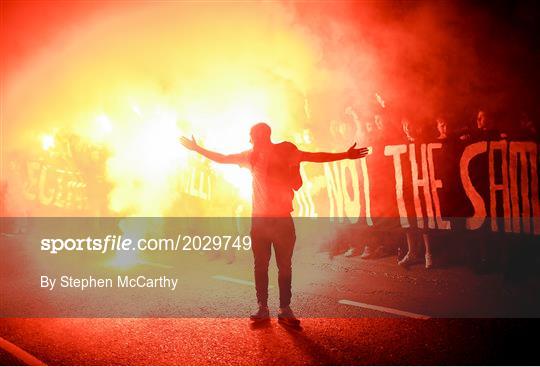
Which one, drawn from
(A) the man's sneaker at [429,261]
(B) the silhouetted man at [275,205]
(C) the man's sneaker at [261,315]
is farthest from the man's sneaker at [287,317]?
(A) the man's sneaker at [429,261]

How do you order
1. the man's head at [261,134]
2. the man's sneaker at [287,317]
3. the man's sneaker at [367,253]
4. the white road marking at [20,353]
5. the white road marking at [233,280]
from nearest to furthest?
the white road marking at [20,353] → the man's sneaker at [287,317] → the man's head at [261,134] → the white road marking at [233,280] → the man's sneaker at [367,253]

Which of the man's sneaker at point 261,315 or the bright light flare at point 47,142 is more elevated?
the bright light flare at point 47,142

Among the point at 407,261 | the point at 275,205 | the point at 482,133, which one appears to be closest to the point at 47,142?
the point at 407,261

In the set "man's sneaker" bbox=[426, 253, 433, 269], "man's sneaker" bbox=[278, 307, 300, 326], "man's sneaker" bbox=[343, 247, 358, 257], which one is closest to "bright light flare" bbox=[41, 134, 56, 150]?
"man's sneaker" bbox=[343, 247, 358, 257]

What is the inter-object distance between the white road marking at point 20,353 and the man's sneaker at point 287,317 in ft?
7.07

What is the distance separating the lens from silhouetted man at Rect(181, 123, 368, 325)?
14.9 ft

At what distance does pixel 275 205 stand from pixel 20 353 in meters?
2.65

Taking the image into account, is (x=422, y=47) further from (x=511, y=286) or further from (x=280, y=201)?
(x=280, y=201)

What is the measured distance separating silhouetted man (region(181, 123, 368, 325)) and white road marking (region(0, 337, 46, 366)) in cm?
199

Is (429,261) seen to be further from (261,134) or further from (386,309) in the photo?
(261,134)

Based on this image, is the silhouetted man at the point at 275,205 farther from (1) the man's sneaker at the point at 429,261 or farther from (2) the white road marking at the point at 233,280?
(1) the man's sneaker at the point at 429,261

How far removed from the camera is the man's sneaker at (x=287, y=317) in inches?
170

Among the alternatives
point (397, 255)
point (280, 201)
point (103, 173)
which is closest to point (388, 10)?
point (397, 255)

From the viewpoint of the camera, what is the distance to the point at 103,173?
1895cm
